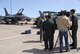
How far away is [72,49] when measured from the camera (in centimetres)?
1323

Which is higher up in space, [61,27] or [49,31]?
[61,27]

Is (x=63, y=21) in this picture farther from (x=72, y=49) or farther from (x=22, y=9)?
(x=22, y=9)

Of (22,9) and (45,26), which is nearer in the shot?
(45,26)

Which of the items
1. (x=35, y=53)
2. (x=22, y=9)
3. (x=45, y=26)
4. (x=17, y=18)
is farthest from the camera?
(x=22, y=9)

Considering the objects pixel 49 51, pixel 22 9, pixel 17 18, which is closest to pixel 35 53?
pixel 49 51

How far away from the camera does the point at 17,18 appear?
49.9 meters

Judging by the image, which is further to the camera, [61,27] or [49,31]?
[49,31]

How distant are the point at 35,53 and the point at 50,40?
45.7 inches

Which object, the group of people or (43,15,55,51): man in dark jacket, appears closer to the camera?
the group of people

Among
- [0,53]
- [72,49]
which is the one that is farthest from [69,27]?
[0,53]

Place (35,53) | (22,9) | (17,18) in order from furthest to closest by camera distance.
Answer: (22,9), (17,18), (35,53)

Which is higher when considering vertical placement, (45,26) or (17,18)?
(45,26)

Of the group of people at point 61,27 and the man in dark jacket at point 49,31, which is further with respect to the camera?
the man in dark jacket at point 49,31

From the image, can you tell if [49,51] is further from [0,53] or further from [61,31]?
[0,53]
